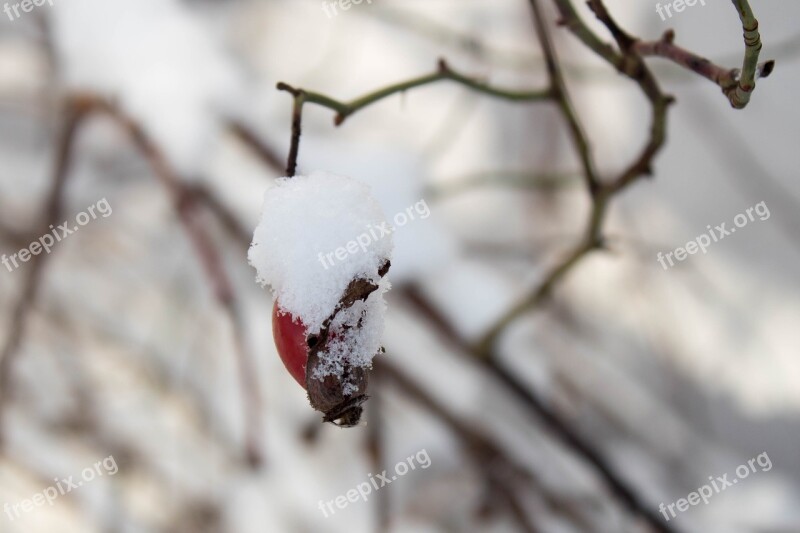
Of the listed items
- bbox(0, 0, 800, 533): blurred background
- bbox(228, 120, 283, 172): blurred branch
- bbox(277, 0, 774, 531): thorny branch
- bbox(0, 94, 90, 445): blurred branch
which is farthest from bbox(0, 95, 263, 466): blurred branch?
bbox(277, 0, 774, 531): thorny branch

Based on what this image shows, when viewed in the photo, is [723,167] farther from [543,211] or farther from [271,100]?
[271,100]

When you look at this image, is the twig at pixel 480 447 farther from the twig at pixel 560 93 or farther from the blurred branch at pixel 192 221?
the twig at pixel 560 93

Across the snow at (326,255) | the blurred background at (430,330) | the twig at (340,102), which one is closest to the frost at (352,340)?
the snow at (326,255)

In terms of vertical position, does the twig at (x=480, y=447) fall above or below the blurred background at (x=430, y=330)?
below

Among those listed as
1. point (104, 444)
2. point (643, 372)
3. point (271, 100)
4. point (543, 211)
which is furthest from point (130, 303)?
point (643, 372)

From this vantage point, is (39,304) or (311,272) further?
(39,304)

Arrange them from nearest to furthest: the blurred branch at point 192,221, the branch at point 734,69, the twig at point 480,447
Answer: the branch at point 734,69 → the blurred branch at point 192,221 → the twig at point 480,447
